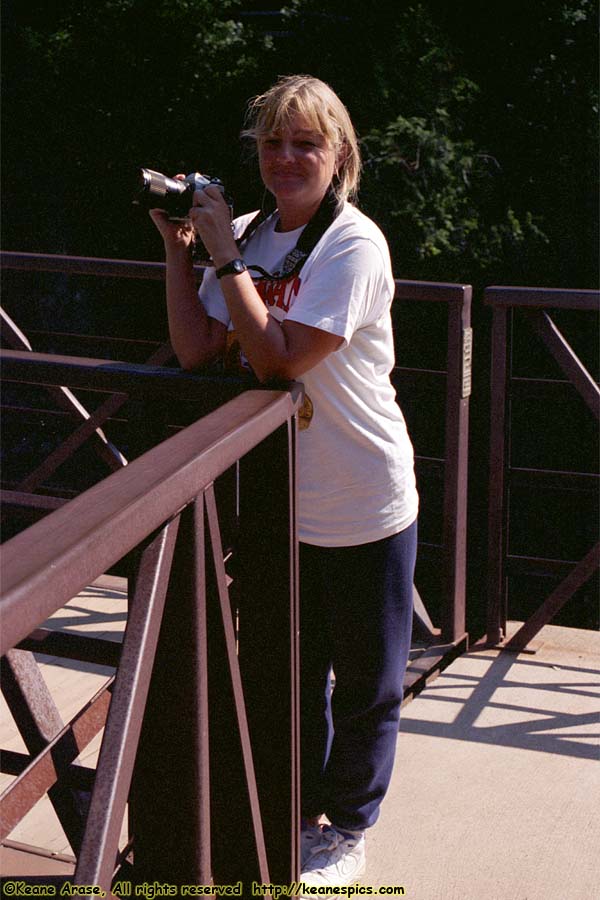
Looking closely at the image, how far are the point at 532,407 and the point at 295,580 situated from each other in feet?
45.9

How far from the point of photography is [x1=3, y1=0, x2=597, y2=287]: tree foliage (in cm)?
1260

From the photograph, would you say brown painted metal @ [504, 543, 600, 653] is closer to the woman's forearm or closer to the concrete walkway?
the concrete walkway

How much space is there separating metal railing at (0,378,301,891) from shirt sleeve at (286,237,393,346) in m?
0.19

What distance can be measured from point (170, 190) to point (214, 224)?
0.53 feet

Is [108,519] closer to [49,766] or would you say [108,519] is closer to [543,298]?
[49,766]

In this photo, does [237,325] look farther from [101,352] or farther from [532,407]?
[532,407]

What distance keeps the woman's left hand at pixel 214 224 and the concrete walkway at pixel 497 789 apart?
4.26 ft

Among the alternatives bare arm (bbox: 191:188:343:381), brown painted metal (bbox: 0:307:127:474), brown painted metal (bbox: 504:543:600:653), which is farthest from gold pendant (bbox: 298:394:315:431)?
brown painted metal (bbox: 504:543:600:653)

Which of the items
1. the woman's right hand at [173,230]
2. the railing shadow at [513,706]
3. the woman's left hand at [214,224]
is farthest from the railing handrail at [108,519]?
the railing shadow at [513,706]

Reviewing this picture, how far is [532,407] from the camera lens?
15266 millimetres

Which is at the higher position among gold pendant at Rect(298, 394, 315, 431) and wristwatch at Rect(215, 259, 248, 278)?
wristwatch at Rect(215, 259, 248, 278)

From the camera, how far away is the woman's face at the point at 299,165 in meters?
1.94

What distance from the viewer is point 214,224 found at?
1849mm

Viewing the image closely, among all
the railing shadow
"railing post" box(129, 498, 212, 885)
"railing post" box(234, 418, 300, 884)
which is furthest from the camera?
the railing shadow
